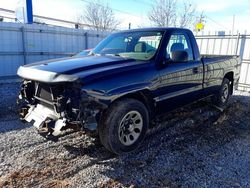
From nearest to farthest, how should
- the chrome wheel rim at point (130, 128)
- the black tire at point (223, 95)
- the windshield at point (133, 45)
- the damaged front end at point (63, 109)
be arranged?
the damaged front end at point (63, 109)
the chrome wheel rim at point (130, 128)
the windshield at point (133, 45)
the black tire at point (223, 95)

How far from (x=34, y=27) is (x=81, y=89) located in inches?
359

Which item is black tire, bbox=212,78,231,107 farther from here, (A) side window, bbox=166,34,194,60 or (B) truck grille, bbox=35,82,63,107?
(B) truck grille, bbox=35,82,63,107

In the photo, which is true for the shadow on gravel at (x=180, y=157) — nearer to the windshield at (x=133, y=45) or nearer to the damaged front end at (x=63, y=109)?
the damaged front end at (x=63, y=109)

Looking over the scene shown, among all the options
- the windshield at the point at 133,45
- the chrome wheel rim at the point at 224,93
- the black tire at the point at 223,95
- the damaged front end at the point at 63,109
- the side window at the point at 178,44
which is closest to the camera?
the damaged front end at the point at 63,109

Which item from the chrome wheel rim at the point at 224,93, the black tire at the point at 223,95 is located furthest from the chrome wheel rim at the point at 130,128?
the chrome wheel rim at the point at 224,93

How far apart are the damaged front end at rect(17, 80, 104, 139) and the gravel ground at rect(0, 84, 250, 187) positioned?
1.73ft

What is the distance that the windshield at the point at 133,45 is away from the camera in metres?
3.97

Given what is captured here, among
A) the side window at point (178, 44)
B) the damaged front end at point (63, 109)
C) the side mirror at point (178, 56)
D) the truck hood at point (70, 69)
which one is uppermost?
the side window at point (178, 44)

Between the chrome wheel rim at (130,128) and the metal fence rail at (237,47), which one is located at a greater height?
the metal fence rail at (237,47)

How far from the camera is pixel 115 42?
180 inches

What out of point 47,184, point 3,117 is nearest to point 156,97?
point 47,184

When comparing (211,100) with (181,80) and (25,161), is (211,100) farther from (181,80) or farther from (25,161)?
(25,161)

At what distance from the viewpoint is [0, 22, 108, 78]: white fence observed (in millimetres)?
9930

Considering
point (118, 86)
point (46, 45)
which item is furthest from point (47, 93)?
point (46, 45)
